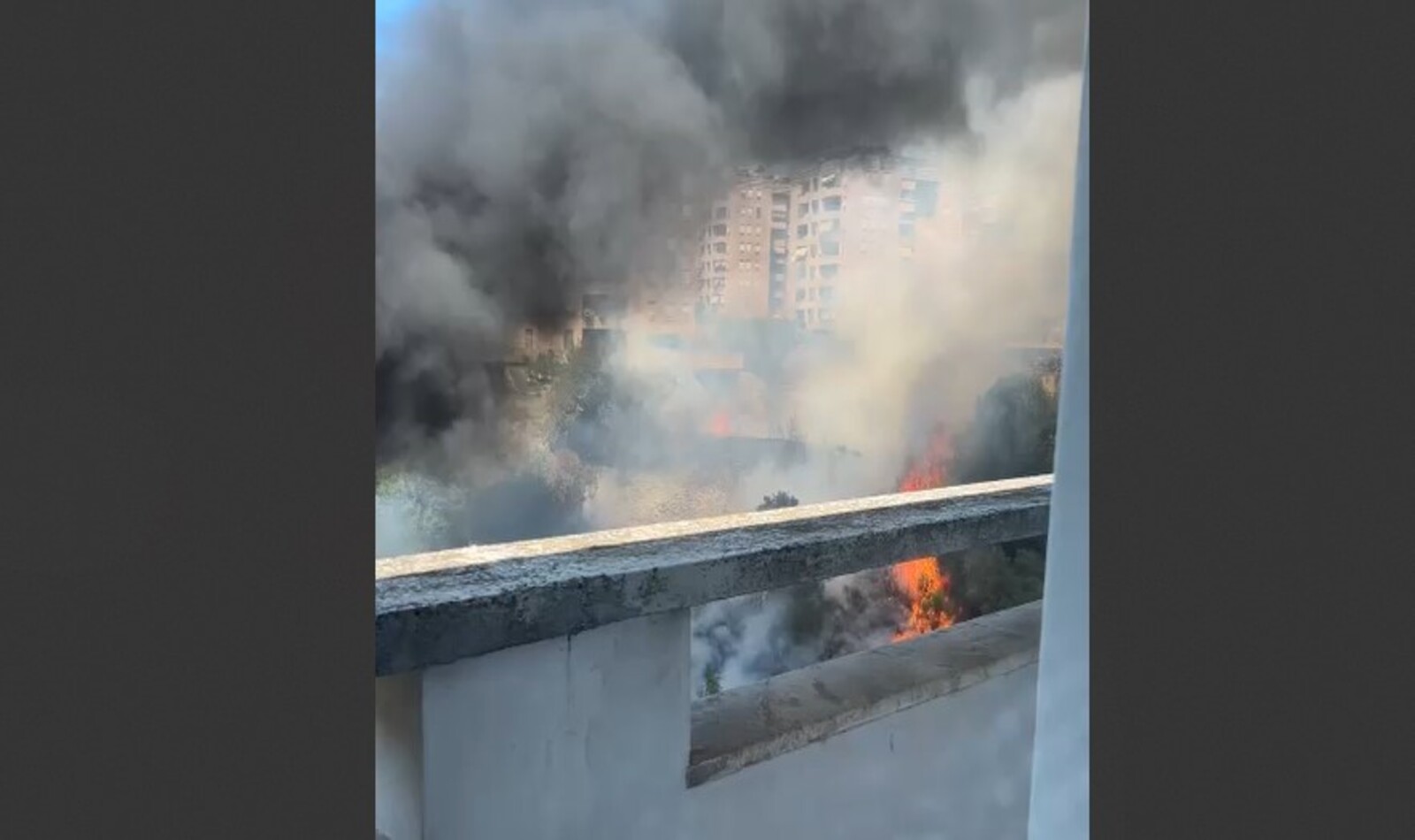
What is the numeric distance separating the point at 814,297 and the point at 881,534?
4.05 metres

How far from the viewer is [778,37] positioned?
4688 millimetres

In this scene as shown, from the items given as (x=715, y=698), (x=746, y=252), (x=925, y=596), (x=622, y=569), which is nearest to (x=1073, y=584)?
(x=622, y=569)

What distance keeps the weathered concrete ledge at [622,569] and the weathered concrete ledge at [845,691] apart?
0.18 meters

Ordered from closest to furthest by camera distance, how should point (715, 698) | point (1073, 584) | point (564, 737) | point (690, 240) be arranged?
point (1073, 584) < point (564, 737) < point (715, 698) < point (690, 240)

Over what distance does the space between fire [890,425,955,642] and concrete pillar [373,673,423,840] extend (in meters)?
4.82

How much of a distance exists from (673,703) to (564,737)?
0.14 meters

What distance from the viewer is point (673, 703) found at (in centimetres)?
94

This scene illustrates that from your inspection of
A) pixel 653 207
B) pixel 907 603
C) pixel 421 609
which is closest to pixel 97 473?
pixel 421 609

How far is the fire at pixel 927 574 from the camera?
5.32 m

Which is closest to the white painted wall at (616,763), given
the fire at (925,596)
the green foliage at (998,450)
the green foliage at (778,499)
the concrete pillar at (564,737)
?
the concrete pillar at (564,737)

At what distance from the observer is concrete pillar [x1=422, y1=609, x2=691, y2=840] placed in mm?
781

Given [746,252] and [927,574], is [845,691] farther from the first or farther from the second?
[927,574]

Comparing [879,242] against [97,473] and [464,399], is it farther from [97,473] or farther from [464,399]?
[97,473]

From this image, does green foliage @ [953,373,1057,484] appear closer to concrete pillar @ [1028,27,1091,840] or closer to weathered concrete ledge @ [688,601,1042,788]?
weathered concrete ledge @ [688,601,1042,788]
